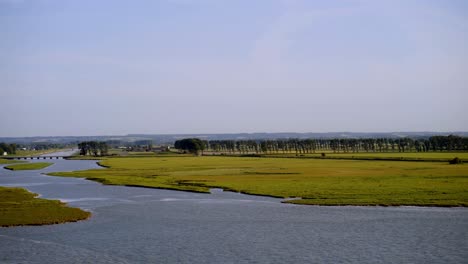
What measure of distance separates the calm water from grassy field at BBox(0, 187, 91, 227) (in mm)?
1309

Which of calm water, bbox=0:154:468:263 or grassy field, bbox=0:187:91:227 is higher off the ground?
grassy field, bbox=0:187:91:227

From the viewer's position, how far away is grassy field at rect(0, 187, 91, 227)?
34.3 meters

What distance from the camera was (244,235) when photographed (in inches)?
1181

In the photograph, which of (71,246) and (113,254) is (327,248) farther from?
(71,246)

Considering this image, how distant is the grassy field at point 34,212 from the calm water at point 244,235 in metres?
1.31

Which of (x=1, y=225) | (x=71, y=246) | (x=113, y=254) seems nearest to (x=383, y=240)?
(x=113, y=254)

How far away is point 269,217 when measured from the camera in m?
36.2

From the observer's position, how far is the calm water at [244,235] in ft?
82.0

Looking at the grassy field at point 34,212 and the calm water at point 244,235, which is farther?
the grassy field at point 34,212

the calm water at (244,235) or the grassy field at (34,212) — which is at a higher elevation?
the grassy field at (34,212)

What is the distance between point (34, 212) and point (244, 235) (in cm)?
1606

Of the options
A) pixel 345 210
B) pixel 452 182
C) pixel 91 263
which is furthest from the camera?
pixel 452 182

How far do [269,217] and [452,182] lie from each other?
27015 millimetres

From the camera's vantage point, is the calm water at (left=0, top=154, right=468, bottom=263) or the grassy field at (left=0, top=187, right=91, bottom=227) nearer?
the calm water at (left=0, top=154, right=468, bottom=263)
